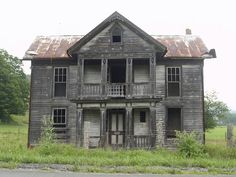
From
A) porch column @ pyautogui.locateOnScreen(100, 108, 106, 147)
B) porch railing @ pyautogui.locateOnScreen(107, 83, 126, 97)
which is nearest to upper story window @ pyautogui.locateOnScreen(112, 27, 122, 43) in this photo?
porch railing @ pyautogui.locateOnScreen(107, 83, 126, 97)

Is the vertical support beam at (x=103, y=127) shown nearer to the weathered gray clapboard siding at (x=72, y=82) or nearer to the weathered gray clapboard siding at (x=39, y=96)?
the weathered gray clapboard siding at (x=72, y=82)

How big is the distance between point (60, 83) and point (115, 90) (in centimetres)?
422

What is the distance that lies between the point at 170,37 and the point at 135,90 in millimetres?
6974

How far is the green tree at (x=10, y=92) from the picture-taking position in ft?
213

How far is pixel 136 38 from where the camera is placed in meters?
25.1

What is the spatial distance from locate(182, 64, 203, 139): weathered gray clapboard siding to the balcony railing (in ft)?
10.8

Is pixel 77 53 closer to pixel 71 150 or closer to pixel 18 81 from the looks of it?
pixel 71 150

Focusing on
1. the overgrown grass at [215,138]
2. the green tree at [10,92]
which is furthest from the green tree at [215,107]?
the green tree at [10,92]

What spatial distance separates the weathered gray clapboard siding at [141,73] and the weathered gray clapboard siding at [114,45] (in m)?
2.04

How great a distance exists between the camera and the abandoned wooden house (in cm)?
2422

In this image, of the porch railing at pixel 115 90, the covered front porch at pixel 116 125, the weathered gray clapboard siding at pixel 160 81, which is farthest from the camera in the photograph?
the weathered gray clapboard siding at pixel 160 81

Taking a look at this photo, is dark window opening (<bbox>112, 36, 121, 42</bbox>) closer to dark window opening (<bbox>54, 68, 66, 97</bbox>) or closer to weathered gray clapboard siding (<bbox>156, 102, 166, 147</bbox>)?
dark window opening (<bbox>54, 68, 66, 97</bbox>)

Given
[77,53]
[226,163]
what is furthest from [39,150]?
[77,53]

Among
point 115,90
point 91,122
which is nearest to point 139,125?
point 115,90
